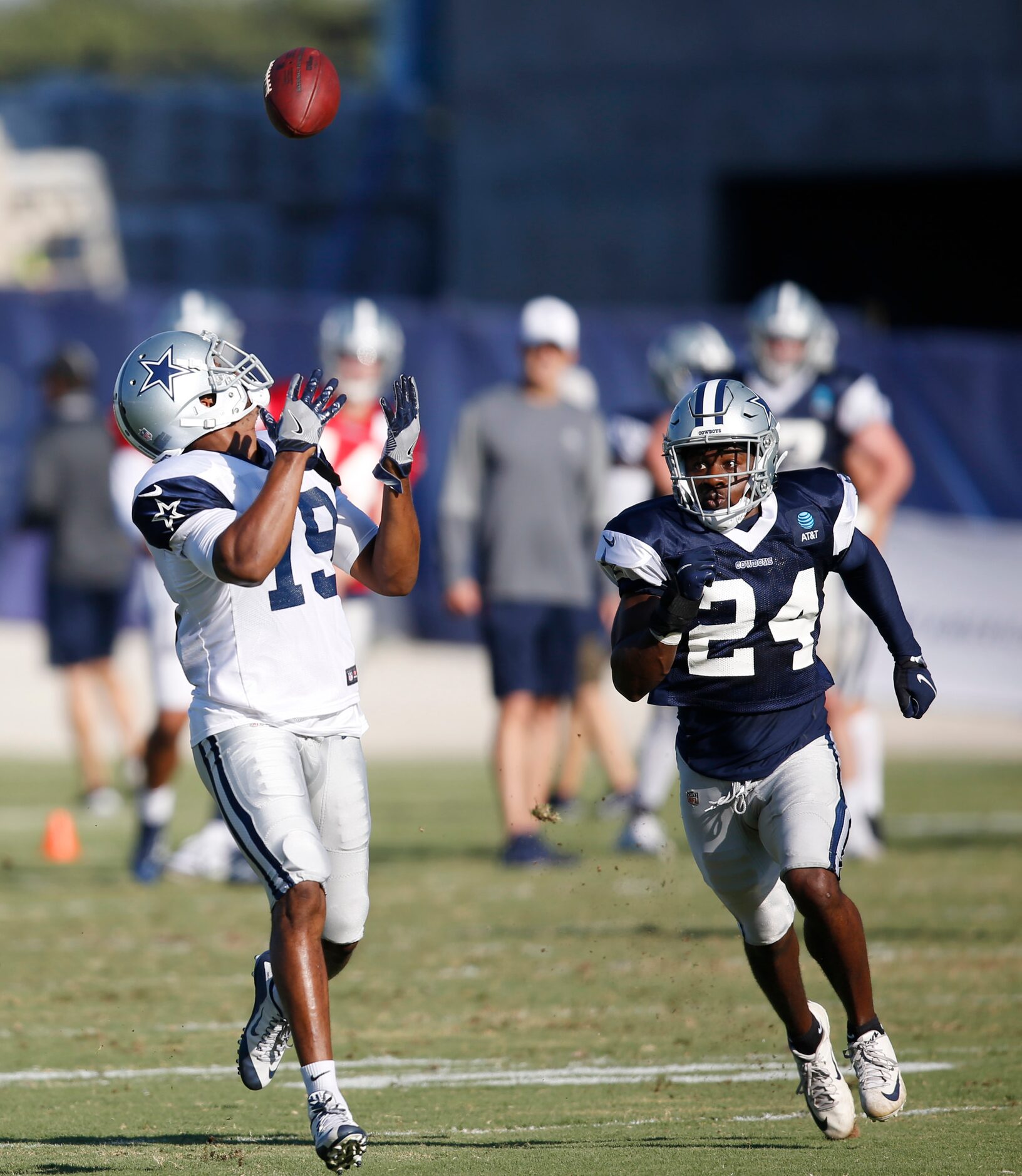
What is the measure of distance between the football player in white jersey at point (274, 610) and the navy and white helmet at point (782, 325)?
3928 millimetres

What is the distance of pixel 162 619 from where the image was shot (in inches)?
335

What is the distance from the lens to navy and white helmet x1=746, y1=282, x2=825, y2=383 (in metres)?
8.58

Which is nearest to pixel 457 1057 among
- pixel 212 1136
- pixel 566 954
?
pixel 212 1136

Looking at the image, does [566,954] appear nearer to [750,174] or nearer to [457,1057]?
[457,1057]

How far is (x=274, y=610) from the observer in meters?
4.72

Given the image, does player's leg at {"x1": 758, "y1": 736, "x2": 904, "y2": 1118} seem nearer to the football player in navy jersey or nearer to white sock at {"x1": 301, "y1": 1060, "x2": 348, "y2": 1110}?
the football player in navy jersey

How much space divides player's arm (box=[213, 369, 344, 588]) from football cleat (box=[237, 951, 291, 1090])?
926 millimetres

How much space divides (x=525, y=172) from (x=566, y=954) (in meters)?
15.3

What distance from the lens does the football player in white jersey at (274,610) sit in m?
4.49

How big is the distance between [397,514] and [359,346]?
3.66m

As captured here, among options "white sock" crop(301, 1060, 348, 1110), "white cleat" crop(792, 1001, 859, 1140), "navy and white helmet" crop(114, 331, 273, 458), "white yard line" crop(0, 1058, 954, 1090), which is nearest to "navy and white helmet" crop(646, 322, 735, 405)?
"white yard line" crop(0, 1058, 954, 1090)

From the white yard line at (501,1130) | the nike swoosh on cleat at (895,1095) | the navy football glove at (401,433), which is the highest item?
the navy football glove at (401,433)

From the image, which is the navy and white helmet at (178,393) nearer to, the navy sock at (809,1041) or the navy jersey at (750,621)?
the navy jersey at (750,621)

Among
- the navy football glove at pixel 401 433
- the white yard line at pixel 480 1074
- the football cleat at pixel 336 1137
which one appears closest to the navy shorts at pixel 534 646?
the white yard line at pixel 480 1074
